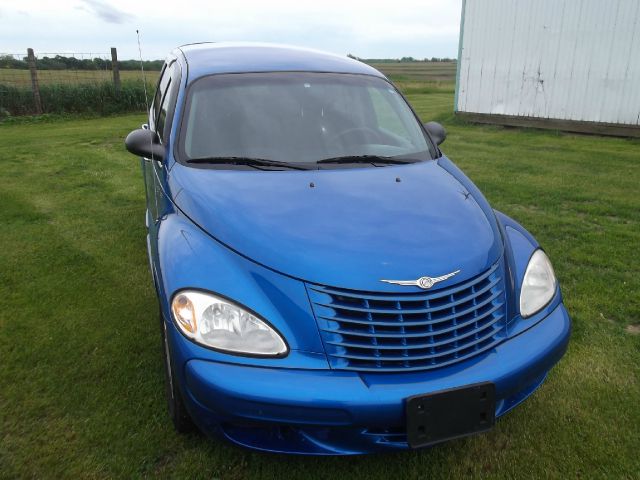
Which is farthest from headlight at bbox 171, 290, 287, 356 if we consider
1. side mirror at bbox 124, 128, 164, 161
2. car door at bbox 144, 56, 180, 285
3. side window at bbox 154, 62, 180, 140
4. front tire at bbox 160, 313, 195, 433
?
side window at bbox 154, 62, 180, 140

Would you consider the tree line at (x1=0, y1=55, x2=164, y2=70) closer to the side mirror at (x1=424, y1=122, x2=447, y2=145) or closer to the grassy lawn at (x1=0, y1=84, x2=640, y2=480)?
the grassy lawn at (x1=0, y1=84, x2=640, y2=480)

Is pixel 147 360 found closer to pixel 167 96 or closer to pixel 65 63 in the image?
pixel 167 96

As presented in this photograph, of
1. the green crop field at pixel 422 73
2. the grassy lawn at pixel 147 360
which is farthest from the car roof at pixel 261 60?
the green crop field at pixel 422 73

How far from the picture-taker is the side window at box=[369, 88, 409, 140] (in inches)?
133

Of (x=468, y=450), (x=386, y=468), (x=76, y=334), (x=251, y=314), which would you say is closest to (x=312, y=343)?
(x=251, y=314)

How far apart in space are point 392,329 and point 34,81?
1547cm

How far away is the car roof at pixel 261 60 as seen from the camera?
10.9 feet

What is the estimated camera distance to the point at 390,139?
10.7 feet

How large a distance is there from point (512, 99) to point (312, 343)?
452 inches

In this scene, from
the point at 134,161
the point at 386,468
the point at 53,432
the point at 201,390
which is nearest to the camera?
the point at 201,390

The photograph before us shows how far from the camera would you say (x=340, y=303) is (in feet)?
6.49

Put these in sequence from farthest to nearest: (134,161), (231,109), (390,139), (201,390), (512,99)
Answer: (512,99)
(134,161)
(390,139)
(231,109)
(201,390)

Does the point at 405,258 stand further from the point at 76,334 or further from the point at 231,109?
the point at 76,334

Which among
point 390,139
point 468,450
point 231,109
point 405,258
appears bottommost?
point 468,450
